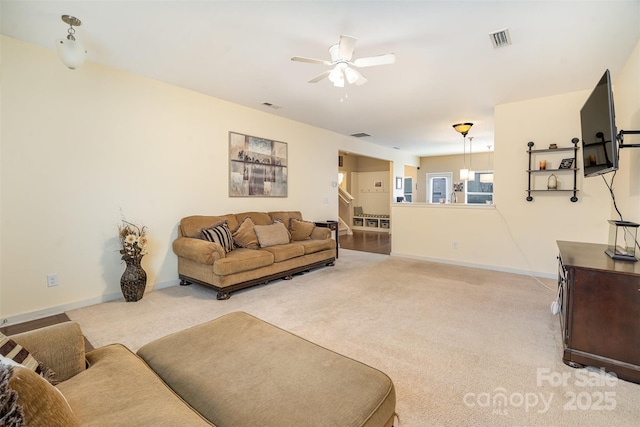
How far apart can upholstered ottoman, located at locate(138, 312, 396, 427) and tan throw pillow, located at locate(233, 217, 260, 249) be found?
8.49 ft

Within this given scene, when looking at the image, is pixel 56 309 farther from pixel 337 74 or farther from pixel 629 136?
pixel 629 136

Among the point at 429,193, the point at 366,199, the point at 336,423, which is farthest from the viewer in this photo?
the point at 429,193

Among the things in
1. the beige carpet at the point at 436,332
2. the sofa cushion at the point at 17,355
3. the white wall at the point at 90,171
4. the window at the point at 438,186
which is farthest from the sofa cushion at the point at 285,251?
the window at the point at 438,186

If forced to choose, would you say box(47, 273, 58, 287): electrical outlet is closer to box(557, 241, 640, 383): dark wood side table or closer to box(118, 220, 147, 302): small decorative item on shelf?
box(118, 220, 147, 302): small decorative item on shelf

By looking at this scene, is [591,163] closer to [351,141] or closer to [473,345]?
[473,345]

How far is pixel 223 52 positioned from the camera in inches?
116

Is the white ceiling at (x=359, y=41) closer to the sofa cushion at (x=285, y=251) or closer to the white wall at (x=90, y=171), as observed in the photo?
the white wall at (x=90, y=171)

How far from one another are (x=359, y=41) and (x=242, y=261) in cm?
264

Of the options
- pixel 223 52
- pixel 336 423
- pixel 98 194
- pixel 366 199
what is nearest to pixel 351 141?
pixel 366 199

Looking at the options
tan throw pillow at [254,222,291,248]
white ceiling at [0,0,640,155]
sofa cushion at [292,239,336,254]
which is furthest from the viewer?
sofa cushion at [292,239,336,254]

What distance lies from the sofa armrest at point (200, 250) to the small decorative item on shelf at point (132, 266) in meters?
0.45

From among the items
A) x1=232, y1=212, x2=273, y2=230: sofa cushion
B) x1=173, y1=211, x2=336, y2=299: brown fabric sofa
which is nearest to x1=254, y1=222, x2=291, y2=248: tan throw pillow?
x1=173, y1=211, x2=336, y2=299: brown fabric sofa

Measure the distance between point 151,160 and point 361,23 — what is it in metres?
2.92

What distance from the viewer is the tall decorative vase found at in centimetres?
325
